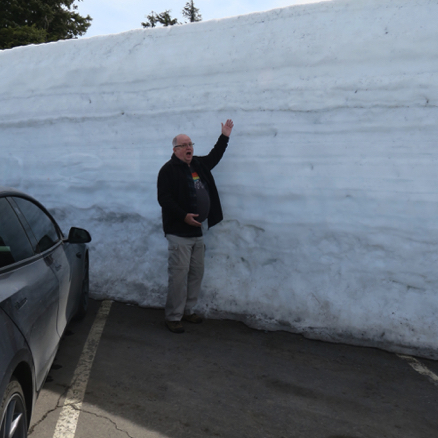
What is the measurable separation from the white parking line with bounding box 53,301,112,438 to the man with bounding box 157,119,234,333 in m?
0.74

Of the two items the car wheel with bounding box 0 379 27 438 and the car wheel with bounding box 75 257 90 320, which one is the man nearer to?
the car wheel with bounding box 75 257 90 320

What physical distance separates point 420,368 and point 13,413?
10.9 feet

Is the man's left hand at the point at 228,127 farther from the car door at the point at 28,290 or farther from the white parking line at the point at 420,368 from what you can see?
the white parking line at the point at 420,368

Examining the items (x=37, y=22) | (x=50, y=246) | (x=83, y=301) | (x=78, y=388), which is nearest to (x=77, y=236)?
(x=50, y=246)

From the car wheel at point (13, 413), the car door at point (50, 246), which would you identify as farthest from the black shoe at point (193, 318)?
the car wheel at point (13, 413)

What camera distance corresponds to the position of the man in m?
4.68

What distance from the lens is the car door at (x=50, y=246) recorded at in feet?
10.5

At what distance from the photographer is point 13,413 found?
2100 millimetres

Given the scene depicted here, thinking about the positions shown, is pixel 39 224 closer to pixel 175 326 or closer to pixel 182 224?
pixel 182 224

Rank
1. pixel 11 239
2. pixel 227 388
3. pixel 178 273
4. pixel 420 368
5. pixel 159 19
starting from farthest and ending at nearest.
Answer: pixel 159 19 → pixel 178 273 → pixel 420 368 → pixel 227 388 → pixel 11 239

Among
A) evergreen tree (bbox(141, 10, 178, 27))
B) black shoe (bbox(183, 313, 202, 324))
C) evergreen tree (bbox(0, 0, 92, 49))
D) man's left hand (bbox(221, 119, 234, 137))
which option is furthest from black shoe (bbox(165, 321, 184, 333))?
evergreen tree (bbox(141, 10, 178, 27))

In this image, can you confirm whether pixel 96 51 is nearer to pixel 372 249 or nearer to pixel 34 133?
pixel 34 133

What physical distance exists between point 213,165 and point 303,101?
4.07ft

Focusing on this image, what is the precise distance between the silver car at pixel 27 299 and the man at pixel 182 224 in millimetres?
1058
